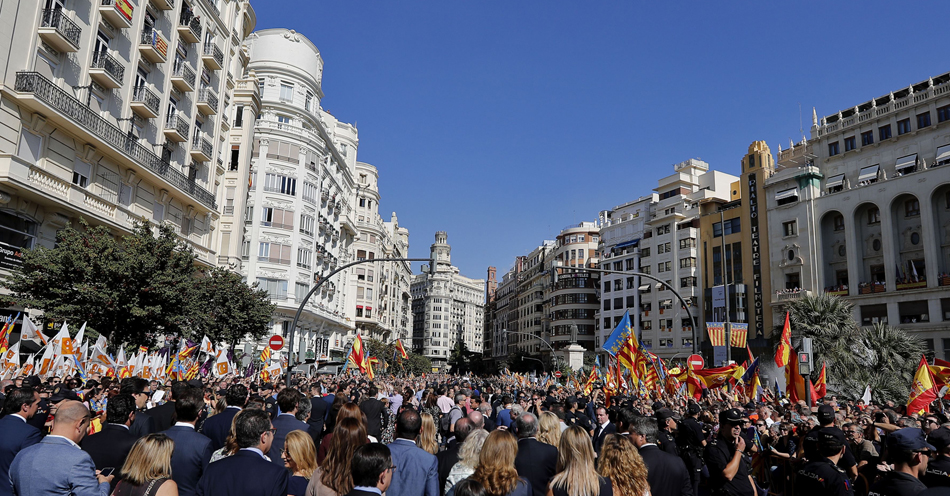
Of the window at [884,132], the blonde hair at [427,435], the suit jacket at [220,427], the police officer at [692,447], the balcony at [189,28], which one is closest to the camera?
the blonde hair at [427,435]

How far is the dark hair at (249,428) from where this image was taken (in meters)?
4.84

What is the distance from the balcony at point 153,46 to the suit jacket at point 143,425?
81.5 feet

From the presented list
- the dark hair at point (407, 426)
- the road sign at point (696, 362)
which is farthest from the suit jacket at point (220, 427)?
the road sign at point (696, 362)

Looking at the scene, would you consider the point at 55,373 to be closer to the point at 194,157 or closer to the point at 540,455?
the point at 540,455

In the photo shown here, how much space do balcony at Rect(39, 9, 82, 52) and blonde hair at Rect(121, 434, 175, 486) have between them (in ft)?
74.6

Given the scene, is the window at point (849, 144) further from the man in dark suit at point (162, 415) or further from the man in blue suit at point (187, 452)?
the man in blue suit at point (187, 452)

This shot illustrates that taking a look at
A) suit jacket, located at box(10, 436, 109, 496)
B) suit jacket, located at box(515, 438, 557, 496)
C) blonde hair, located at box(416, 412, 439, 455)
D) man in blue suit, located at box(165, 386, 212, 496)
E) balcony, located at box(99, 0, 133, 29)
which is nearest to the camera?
suit jacket, located at box(10, 436, 109, 496)

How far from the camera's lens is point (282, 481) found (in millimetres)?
4758

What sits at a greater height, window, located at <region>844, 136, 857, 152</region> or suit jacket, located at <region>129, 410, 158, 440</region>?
window, located at <region>844, 136, 857, 152</region>

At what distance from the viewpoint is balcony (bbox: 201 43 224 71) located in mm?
33875

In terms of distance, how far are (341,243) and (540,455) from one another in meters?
61.4

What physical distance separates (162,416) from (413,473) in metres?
3.89

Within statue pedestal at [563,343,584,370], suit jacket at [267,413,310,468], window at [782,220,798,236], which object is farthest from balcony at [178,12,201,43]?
window at [782,220,798,236]

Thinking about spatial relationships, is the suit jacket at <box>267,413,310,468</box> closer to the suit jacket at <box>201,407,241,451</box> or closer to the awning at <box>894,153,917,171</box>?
the suit jacket at <box>201,407,241,451</box>
